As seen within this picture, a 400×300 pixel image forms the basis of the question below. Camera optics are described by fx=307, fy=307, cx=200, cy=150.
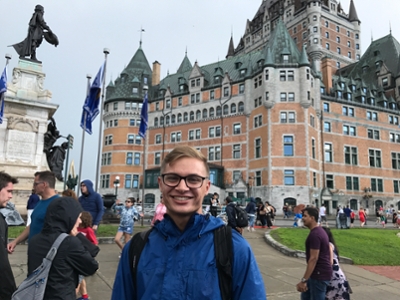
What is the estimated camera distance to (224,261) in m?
1.66

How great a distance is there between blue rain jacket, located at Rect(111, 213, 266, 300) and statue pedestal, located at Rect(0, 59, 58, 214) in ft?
39.1

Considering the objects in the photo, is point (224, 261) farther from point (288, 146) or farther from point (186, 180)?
point (288, 146)

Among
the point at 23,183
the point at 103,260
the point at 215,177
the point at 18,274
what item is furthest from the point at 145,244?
the point at 215,177

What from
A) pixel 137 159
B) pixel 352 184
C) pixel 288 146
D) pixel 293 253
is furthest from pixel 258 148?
pixel 293 253

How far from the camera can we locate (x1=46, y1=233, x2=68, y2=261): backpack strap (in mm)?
2668

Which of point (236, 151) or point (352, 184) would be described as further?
point (236, 151)

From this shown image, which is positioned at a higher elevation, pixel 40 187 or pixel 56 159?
pixel 56 159

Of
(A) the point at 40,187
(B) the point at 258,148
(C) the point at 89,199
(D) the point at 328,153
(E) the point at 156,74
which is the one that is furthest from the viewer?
(E) the point at 156,74

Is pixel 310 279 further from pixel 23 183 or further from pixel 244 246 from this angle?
pixel 23 183

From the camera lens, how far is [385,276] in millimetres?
8141

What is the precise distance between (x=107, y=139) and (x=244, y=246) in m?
52.1

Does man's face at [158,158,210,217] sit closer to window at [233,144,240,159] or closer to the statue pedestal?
the statue pedestal

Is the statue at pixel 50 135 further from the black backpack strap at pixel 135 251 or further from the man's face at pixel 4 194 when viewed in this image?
the black backpack strap at pixel 135 251

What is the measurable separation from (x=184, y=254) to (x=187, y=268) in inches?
3.1
